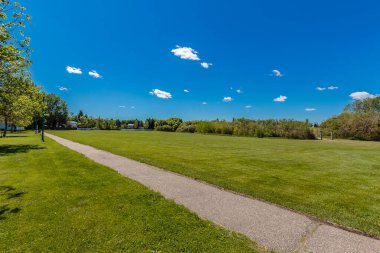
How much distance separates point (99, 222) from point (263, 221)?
115 inches

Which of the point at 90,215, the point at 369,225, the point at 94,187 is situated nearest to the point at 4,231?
the point at 90,215

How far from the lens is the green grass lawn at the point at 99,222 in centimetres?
318

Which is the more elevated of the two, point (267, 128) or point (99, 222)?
point (267, 128)

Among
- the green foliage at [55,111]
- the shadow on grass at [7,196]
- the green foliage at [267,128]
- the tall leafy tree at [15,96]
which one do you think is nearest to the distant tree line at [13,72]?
the tall leafy tree at [15,96]

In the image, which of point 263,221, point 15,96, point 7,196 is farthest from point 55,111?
point 263,221

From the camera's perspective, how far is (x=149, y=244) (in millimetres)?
3219

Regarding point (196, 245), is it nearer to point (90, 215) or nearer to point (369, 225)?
point (90, 215)

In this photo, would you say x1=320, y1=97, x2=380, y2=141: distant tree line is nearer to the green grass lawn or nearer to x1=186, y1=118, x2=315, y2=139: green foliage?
x1=186, y1=118, x2=315, y2=139: green foliage

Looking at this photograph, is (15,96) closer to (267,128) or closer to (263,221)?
(263,221)

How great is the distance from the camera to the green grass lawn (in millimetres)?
3182

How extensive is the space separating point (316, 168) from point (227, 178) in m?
4.44

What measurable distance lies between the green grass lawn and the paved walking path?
0.32 meters

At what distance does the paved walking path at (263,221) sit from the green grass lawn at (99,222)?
32cm

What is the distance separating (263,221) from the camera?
13.0 ft
